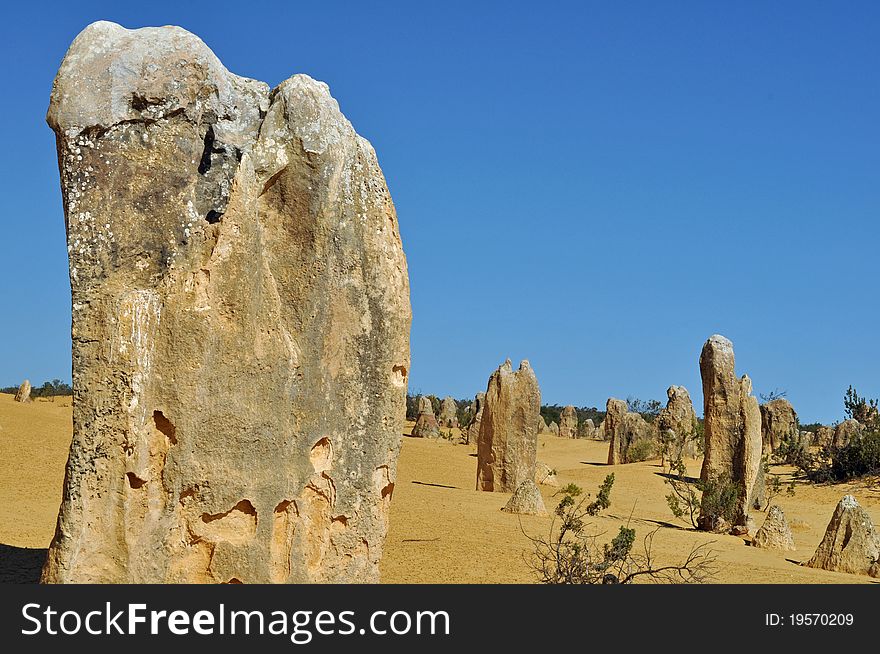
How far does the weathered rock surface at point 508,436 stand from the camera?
18.5 metres

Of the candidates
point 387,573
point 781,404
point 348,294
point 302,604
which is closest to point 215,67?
point 348,294

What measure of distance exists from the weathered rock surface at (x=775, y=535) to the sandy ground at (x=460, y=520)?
0.28 metres

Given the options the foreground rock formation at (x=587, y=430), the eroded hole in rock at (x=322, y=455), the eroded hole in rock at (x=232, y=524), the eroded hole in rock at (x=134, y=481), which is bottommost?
the eroded hole in rock at (x=232, y=524)

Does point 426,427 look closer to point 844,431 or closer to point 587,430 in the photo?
point 587,430

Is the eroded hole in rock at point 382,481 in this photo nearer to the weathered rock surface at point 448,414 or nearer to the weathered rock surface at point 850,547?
the weathered rock surface at point 850,547

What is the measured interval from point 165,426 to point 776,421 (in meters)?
32.9

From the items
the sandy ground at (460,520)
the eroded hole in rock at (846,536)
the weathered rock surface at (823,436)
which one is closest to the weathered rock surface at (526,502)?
the sandy ground at (460,520)

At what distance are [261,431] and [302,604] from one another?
3.41 ft

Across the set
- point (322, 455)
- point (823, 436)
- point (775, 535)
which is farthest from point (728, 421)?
point (823, 436)

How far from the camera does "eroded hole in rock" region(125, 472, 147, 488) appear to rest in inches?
226

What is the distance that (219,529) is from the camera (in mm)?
6109

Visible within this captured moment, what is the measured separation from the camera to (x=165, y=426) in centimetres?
584

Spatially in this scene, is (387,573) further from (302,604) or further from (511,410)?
(511,410)

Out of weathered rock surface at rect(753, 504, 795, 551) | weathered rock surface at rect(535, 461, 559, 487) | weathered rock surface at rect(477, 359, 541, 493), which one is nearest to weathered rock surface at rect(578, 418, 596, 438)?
weathered rock surface at rect(535, 461, 559, 487)
